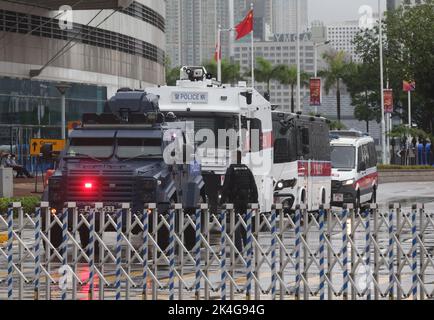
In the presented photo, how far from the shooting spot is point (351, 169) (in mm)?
38781

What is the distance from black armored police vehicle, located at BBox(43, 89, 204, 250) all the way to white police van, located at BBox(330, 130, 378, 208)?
14098 mm

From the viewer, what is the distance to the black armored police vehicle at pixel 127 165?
72.8 feet

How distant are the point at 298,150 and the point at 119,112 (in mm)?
10383

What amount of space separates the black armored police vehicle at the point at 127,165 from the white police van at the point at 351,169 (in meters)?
14.1

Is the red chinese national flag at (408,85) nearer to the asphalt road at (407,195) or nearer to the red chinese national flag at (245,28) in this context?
the red chinese national flag at (245,28)

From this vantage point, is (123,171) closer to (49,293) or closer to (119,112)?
(119,112)

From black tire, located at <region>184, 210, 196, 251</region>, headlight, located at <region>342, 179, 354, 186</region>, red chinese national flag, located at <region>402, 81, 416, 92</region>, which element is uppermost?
red chinese national flag, located at <region>402, 81, 416, 92</region>

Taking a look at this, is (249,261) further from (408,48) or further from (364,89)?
(364,89)

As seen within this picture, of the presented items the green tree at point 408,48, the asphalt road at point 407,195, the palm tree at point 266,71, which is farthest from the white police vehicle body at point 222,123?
the palm tree at point 266,71

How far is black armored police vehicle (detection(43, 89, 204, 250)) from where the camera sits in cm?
2220

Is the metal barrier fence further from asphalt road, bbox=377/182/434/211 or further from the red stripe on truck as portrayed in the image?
asphalt road, bbox=377/182/434/211

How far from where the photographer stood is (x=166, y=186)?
2264 centimetres

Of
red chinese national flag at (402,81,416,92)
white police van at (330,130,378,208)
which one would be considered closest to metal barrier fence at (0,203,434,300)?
white police van at (330,130,378,208)

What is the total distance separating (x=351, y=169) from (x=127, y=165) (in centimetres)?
1715
